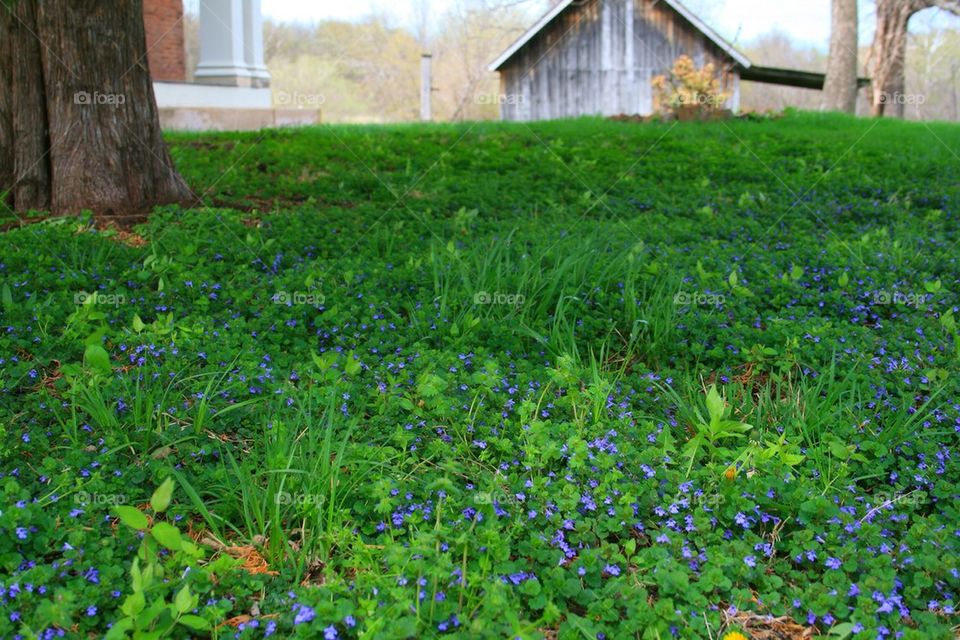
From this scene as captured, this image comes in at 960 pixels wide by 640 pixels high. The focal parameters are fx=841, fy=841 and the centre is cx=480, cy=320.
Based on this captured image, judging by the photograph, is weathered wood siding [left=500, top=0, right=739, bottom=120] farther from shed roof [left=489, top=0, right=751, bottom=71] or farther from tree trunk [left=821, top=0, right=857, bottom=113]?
tree trunk [left=821, top=0, right=857, bottom=113]

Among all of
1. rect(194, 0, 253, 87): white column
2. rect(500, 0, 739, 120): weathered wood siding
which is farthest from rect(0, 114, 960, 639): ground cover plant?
rect(500, 0, 739, 120): weathered wood siding

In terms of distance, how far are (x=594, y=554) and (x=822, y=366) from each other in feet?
5.78

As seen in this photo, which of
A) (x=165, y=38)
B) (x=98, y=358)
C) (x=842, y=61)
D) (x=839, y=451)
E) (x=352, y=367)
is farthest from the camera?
(x=842, y=61)

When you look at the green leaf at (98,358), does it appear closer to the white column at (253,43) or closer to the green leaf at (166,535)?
the green leaf at (166,535)

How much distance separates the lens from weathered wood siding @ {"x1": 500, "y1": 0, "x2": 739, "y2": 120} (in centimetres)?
1966

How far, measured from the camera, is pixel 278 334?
3.76 metres

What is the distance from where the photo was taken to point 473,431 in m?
2.96

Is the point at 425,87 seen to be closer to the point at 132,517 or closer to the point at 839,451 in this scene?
the point at 839,451

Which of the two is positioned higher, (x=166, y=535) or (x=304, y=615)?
(x=166, y=535)

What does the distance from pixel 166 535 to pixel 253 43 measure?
14.9 metres

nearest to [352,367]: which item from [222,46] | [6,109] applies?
[6,109]

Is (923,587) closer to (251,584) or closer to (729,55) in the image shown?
(251,584)

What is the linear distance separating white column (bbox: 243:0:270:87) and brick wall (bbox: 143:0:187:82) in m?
1.71

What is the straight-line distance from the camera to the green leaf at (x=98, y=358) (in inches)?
122
